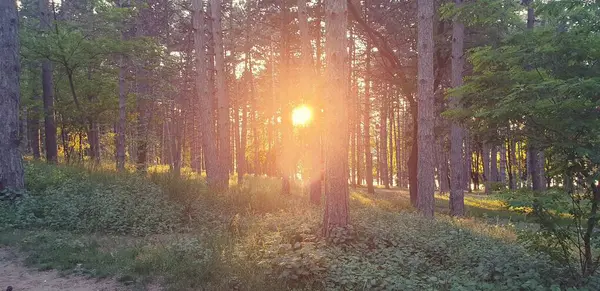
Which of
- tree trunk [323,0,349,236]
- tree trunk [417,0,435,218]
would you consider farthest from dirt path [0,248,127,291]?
tree trunk [417,0,435,218]

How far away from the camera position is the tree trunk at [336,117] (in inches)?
304

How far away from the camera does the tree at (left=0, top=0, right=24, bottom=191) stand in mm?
11461

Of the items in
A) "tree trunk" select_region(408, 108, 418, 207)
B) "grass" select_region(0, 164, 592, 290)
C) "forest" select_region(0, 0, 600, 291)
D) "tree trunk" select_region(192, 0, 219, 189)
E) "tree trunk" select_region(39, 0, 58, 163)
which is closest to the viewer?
"forest" select_region(0, 0, 600, 291)

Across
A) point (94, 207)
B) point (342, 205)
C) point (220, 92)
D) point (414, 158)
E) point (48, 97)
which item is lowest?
point (94, 207)

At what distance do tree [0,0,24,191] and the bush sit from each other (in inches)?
29.6

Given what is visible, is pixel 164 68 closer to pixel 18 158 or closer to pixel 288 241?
pixel 18 158

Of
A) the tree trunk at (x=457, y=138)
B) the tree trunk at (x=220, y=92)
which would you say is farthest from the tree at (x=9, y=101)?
the tree trunk at (x=457, y=138)

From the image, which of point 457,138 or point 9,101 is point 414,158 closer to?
point 457,138

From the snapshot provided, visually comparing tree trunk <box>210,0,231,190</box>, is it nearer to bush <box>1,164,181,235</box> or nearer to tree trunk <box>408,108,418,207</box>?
bush <box>1,164,181,235</box>

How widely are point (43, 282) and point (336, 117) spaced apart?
580cm

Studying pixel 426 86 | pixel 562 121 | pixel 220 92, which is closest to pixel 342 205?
pixel 562 121

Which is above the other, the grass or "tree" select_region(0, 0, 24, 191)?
"tree" select_region(0, 0, 24, 191)

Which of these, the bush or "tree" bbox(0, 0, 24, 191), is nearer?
the bush

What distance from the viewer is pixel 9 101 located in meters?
11.8
